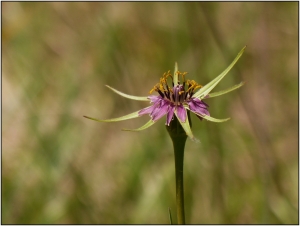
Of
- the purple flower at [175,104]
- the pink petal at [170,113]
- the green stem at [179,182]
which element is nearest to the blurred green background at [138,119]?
the purple flower at [175,104]

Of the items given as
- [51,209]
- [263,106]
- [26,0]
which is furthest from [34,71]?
[263,106]

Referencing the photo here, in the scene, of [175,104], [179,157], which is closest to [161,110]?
[175,104]

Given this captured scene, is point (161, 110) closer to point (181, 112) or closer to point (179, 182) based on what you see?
point (181, 112)

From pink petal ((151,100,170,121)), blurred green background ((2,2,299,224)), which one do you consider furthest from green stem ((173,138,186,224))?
blurred green background ((2,2,299,224))

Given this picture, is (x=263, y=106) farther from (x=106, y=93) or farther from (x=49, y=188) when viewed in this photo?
(x=49, y=188)

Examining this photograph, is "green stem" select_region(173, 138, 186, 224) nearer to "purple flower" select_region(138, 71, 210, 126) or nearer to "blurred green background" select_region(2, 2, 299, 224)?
"purple flower" select_region(138, 71, 210, 126)

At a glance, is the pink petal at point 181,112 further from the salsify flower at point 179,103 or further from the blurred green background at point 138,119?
the blurred green background at point 138,119
